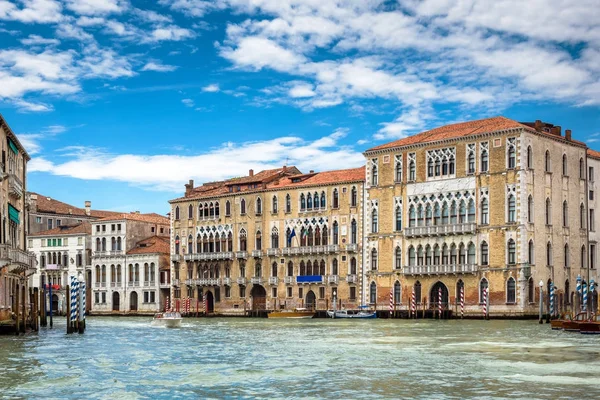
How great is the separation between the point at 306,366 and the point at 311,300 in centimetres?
3532

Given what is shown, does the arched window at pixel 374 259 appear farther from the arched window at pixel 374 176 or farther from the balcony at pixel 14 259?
the balcony at pixel 14 259

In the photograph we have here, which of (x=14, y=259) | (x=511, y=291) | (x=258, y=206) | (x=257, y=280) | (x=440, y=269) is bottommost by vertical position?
(x=511, y=291)

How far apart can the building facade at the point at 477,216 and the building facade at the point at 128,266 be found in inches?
693

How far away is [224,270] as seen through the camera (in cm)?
6131

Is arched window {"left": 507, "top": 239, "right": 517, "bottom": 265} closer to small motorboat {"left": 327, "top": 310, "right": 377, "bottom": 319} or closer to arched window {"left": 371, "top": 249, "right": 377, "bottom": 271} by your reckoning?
small motorboat {"left": 327, "top": 310, "right": 377, "bottom": 319}

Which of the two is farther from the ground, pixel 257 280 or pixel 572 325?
pixel 257 280

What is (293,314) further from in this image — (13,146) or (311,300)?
(13,146)

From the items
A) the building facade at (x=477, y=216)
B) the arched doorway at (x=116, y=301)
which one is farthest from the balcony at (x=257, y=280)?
the arched doorway at (x=116, y=301)

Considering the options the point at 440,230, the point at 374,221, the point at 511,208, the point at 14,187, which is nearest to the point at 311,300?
the point at 374,221

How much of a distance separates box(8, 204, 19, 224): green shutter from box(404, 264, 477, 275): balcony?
22.6 metres

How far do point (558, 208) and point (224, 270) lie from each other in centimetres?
2159

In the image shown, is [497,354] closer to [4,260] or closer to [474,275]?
[4,260]

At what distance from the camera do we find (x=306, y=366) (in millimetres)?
21906

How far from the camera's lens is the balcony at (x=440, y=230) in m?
49.2
